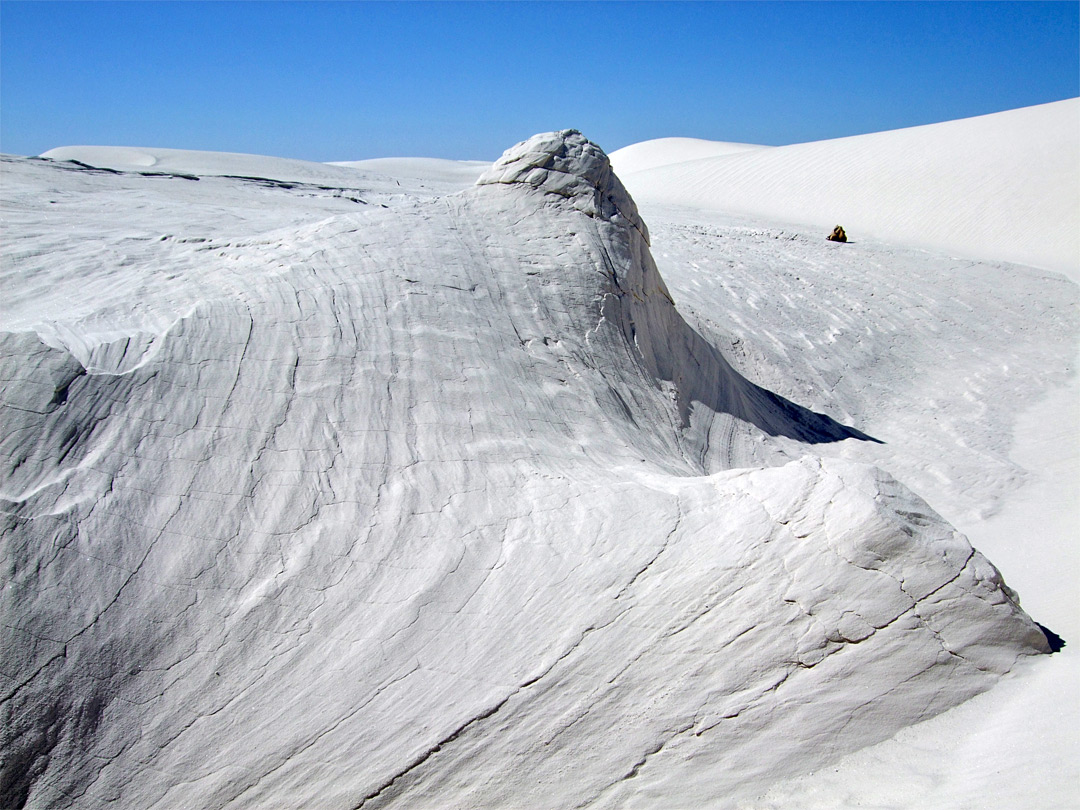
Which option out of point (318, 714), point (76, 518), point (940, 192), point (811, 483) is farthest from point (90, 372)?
point (940, 192)

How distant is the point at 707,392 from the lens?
19.3ft

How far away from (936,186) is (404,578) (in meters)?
19.9

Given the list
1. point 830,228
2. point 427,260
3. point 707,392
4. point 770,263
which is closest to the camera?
point 427,260

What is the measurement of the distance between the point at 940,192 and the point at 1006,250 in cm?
325

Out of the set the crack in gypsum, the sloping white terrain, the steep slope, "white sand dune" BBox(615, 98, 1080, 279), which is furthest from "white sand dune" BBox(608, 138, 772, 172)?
the crack in gypsum

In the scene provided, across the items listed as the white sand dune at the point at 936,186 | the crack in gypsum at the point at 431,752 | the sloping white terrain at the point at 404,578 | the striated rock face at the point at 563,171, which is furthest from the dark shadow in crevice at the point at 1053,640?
the white sand dune at the point at 936,186

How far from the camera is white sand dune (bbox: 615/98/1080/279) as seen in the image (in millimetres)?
16500

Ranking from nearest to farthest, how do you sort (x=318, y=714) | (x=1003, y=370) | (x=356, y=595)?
(x=318, y=714) < (x=356, y=595) < (x=1003, y=370)

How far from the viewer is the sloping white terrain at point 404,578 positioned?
2.53 metres

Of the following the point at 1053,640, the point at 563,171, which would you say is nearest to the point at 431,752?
the point at 1053,640

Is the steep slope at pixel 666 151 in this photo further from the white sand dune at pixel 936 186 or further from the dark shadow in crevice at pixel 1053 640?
the dark shadow in crevice at pixel 1053 640

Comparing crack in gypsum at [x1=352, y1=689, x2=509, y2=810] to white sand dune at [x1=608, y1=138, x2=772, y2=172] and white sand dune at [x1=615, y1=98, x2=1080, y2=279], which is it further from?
white sand dune at [x1=608, y1=138, x2=772, y2=172]

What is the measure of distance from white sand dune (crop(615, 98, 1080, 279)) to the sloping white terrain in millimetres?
14259

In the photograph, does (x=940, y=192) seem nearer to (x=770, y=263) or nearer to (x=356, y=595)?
(x=770, y=263)
